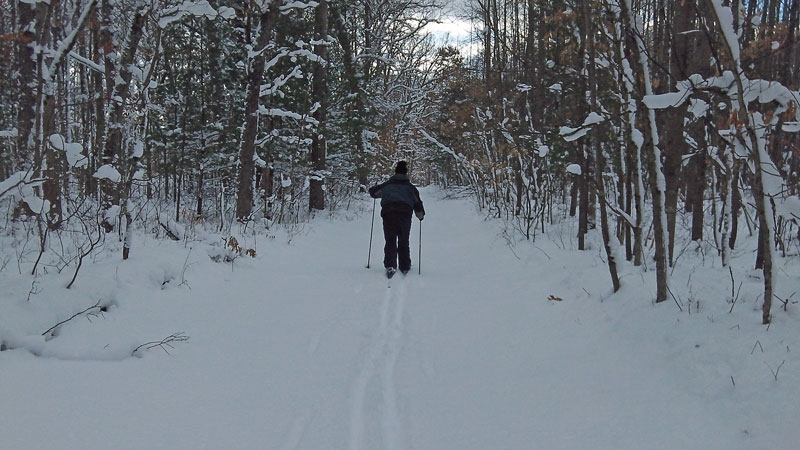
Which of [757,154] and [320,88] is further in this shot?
[320,88]

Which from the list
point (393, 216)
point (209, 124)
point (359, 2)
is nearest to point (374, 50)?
point (359, 2)

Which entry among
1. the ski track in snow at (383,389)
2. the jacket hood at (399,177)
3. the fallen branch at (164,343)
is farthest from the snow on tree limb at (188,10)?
the jacket hood at (399,177)

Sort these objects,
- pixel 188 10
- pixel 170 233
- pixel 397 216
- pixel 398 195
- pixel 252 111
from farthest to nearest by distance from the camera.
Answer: pixel 252 111, pixel 398 195, pixel 397 216, pixel 170 233, pixel 188 10

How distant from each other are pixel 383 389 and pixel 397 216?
527cm

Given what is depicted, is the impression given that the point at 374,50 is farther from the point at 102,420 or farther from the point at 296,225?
the point at 102,420

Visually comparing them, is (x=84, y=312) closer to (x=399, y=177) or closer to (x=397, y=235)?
(x=397, y=235)

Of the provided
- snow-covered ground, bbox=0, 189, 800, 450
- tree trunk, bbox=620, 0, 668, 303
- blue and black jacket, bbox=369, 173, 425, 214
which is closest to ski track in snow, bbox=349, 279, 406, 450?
snow-covered ground, bbox=0, 189, 800, 450

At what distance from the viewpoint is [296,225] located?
43.9 feet

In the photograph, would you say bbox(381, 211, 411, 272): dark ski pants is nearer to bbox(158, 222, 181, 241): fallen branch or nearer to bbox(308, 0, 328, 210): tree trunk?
bbox(158, 222, 181, 241): fallen branch

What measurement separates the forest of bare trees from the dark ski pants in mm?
2554

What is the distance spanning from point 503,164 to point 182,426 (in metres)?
10.8

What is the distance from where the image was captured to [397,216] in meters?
9.00

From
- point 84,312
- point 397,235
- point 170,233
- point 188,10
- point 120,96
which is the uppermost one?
point 188,10

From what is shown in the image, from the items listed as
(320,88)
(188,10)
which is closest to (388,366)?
(188,10)
